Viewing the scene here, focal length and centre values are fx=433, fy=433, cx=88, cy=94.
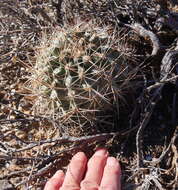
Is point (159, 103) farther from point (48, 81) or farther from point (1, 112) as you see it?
point (1, 112)

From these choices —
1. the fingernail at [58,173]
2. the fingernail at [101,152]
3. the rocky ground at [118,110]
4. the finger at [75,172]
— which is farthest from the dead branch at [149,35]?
the fingernail at [58,173]

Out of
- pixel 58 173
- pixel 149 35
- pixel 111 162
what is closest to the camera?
pixel 111 162

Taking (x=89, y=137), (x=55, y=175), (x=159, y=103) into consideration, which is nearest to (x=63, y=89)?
(x=89, y=137)

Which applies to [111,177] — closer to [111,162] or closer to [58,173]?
[111,162]

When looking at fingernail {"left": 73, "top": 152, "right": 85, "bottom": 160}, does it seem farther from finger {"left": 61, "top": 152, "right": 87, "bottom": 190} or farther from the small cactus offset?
the small cactus offset

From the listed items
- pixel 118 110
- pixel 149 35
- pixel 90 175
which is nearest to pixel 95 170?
pixel 90 175

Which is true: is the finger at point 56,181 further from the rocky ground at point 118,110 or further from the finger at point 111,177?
the finger at point 111,177
